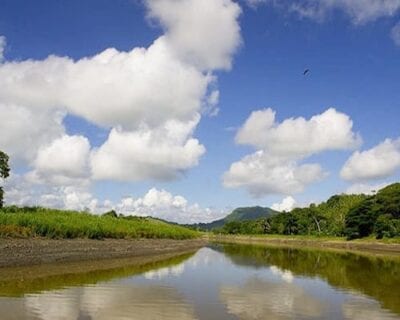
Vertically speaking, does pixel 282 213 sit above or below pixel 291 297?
above

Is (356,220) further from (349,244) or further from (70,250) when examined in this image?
(70,250)

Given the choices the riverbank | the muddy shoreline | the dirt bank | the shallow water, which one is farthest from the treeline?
the shallow water

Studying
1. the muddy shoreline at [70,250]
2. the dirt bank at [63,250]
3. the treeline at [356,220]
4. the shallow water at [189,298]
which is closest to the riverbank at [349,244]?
the treeline at [356,220]

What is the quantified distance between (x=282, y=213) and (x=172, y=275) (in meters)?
155

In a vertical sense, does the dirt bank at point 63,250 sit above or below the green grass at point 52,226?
below

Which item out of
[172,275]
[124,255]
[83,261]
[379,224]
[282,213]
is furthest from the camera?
[282,213]

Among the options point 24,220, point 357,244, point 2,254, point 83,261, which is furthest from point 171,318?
point 357,244

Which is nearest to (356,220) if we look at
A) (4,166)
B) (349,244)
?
(349,244)

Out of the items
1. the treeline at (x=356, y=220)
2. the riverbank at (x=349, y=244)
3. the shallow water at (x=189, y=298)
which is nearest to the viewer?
the shallow water at (x=189, y=298)

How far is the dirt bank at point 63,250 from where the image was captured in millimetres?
29845

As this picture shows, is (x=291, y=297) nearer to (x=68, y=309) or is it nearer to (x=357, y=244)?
(x=68, y=309)

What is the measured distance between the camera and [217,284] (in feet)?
97.7

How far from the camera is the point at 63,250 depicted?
120ft

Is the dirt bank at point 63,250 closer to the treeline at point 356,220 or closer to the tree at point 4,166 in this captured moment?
the tree at point 4,166
